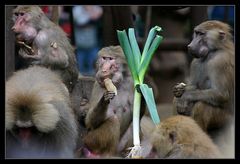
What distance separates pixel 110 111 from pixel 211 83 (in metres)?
0.83

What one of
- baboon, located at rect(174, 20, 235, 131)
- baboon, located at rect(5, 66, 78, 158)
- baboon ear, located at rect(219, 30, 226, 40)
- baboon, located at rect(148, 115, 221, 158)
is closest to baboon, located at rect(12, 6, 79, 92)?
baboon, located at rect(5, 66, 78, 158)

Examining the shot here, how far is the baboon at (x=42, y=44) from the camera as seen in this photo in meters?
6.79

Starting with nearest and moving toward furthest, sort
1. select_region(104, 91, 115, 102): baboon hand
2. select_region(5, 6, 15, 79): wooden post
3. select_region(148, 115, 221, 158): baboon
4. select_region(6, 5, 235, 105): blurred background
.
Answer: select_region(148, 115, 221, 158): baboon → select_region(104, 91, 115, 102): baboon hand → select_region(5, 6, 15, 79): wooden post → select_region(6, 5, 235, 105): blurred background

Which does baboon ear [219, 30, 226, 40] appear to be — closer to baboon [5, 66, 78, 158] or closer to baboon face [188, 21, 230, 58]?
baboon face [188, 21, 230, 58]

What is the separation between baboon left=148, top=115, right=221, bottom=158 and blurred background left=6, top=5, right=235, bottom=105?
9.03 ft

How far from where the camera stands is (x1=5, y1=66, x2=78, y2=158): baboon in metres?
5.38

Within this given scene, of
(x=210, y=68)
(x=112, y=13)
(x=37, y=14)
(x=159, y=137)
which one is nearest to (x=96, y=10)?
(x=112, y=13)

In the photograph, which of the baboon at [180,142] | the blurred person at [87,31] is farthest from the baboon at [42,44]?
the blurred person at [87,31]

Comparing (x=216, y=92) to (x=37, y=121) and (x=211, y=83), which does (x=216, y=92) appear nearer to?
(x=211, y=83)

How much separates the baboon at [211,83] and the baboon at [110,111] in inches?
16.3

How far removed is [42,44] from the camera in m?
6.85

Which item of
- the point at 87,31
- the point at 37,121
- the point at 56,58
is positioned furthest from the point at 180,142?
the point at 87,31

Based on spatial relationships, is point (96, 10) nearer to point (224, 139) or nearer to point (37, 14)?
point (37, 14)

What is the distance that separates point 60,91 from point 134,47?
0.65 meters
